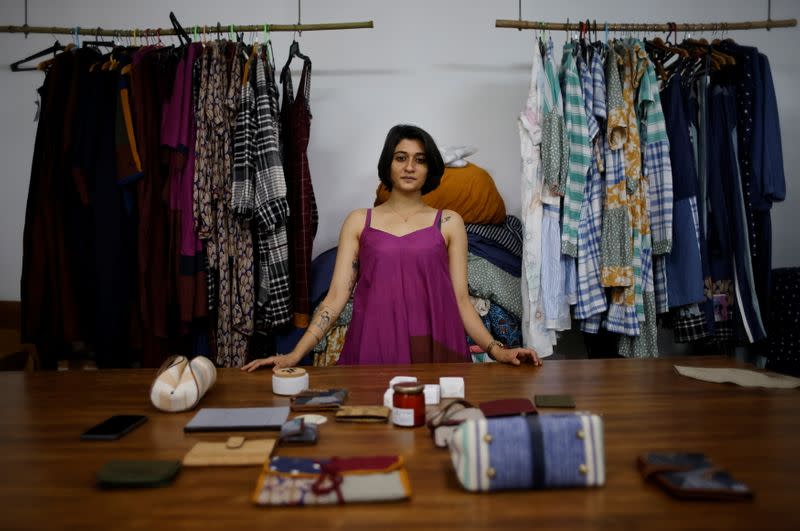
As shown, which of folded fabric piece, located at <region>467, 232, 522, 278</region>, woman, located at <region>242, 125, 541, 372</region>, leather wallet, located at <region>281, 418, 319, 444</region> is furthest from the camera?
folded fabric piece, located at <region>467, 232, 522, 278</region>

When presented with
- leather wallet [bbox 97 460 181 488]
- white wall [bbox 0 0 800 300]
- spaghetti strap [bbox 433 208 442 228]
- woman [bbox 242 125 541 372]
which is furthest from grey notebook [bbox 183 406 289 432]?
white wall [bbox 0 0 800 300]

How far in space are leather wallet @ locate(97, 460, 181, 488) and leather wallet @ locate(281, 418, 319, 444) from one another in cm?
19

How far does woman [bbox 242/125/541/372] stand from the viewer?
221 cm

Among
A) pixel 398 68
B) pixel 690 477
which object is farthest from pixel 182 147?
pixel 690 477

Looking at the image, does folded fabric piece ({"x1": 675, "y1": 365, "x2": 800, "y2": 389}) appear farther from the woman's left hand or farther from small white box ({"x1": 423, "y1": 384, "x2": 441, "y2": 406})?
small white box ({"x1": 423, "y1": 384, "x2": 441, "y2": 406})

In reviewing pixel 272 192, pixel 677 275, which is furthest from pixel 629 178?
pixel 272 192

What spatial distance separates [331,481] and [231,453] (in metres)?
0.21

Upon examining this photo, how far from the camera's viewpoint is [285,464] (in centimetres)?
94

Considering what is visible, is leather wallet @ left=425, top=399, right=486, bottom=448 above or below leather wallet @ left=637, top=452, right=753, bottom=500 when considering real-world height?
above

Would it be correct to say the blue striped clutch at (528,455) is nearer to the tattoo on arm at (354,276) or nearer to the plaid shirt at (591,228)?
the tattoo on arm at (354,276)

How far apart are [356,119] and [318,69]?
13.9 inches

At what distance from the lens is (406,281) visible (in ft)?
7.32

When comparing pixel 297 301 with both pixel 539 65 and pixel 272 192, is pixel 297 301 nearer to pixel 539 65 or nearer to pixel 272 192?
pixel 272 192

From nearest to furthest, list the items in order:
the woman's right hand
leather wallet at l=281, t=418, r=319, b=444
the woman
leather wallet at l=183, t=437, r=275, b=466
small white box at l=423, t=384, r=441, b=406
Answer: leather wallet at l=183, t=437, r=275, b=466 < leather wallet at l=281, t=418, r=319, b=444 < small white box at l=423, t=384, r=441, b=406 < the woman's right hand < the woman
